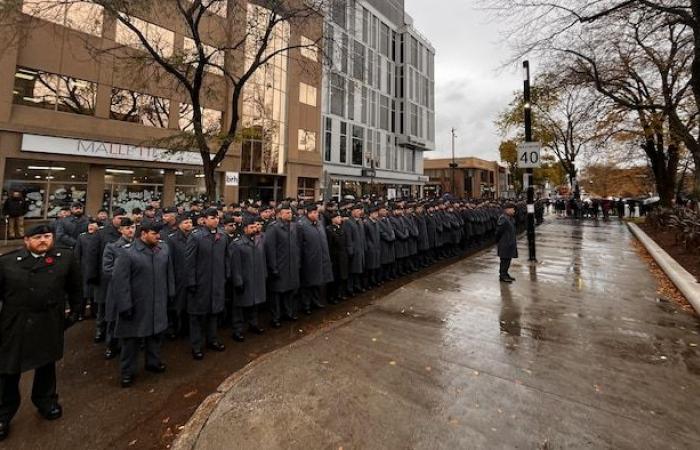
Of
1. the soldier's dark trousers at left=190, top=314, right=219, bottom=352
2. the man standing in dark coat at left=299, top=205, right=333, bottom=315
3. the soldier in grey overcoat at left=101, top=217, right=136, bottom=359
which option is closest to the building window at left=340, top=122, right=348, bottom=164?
the man standing in dark coat at left=299, top=205, right=333, bottom=315

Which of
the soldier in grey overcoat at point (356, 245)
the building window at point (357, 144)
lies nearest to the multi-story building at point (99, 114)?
the soldier in grey overcoat at point (356, 245)

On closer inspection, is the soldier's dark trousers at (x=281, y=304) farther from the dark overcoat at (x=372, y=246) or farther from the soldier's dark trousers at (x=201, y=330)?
the dark overcoat at (x=372, y=246)

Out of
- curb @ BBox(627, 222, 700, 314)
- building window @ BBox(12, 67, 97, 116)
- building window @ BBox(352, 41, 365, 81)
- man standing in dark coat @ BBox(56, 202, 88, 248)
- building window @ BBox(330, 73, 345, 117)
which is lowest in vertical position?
curb @ BBox(627, 222, 700, 314)

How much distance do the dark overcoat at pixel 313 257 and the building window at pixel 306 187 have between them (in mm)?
22061

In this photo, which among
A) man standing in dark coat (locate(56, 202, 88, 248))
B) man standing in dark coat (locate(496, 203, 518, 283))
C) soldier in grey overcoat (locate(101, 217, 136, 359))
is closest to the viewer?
soldier in grey overcoat (locate(101, 217, 136, 359))

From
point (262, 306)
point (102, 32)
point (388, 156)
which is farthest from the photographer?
point (388, 156)

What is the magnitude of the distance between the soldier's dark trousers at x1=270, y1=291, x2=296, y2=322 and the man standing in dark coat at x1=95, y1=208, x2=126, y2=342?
265 cm

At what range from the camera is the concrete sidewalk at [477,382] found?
9.80 ft

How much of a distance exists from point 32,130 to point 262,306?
51.9ft

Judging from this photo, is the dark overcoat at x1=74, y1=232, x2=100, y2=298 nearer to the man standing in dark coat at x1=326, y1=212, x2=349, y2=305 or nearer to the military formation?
the military formation

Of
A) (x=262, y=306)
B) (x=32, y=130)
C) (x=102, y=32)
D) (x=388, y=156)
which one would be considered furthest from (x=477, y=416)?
(x=388, y=156)

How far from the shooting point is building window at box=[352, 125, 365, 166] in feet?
117

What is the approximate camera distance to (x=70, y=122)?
1642cm

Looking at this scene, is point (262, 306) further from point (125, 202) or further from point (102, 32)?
point (102, 32)
